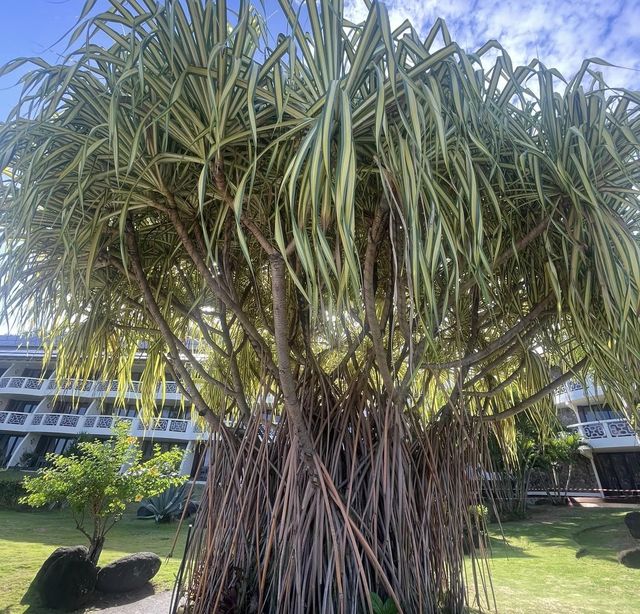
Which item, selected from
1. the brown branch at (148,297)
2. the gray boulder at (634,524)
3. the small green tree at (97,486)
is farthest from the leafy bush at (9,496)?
the gray boulder at (634,524)

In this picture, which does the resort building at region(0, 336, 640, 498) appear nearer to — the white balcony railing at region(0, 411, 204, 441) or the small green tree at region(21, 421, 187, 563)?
the white balcony railing at region(0, 411, 204, 441)

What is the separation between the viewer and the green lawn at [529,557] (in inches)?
125

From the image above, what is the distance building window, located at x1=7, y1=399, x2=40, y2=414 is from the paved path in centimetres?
1408

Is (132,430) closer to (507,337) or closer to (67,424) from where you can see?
(67,424)

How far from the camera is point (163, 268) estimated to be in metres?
1.88

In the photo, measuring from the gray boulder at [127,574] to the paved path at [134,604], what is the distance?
7cm

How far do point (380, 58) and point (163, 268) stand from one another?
4.18 feet

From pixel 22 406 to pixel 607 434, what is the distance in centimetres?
1945

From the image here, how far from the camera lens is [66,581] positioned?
3.15 m

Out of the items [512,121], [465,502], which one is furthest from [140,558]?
[512,121]

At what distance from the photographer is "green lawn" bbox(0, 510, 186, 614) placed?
3535mm

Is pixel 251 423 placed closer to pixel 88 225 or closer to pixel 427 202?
pixel 88 225

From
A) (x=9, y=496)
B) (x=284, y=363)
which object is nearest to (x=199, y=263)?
(x=284, y=363)

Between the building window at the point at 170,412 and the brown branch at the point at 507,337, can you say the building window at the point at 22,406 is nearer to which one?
the building window at the point at 170,412
